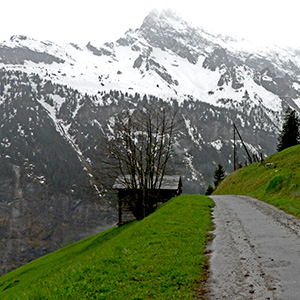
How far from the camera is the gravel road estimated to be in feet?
24.1

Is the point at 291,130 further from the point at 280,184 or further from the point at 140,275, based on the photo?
the point at 140,275

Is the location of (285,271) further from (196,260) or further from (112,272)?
(112,272)

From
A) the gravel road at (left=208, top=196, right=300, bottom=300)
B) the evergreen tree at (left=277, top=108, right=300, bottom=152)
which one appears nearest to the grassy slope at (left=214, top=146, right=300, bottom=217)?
the gravel road at (left=208, top=196, right=300, bottom=300)

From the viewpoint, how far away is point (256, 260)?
9.67 metres

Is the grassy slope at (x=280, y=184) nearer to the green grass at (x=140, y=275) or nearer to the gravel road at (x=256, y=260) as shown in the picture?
the gravel road at (x=256, y=260)

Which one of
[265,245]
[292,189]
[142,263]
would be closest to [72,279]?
[142,263]

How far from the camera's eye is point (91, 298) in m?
7.18

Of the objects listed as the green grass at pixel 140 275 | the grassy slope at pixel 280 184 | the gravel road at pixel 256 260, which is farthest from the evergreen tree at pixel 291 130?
the green grass at pixel 140 275

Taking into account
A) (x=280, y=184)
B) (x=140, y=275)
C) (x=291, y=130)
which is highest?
(x=291, y=130)

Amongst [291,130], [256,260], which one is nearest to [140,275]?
[256,260]

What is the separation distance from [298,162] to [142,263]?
27.5m

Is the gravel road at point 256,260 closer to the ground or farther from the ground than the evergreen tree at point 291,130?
closer to the ground

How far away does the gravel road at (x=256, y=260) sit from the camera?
24.1 feet

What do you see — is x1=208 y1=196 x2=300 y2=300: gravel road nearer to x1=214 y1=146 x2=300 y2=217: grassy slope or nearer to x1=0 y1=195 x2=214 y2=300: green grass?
x1=0 y1=195 x2=214 y2=300: green grass
